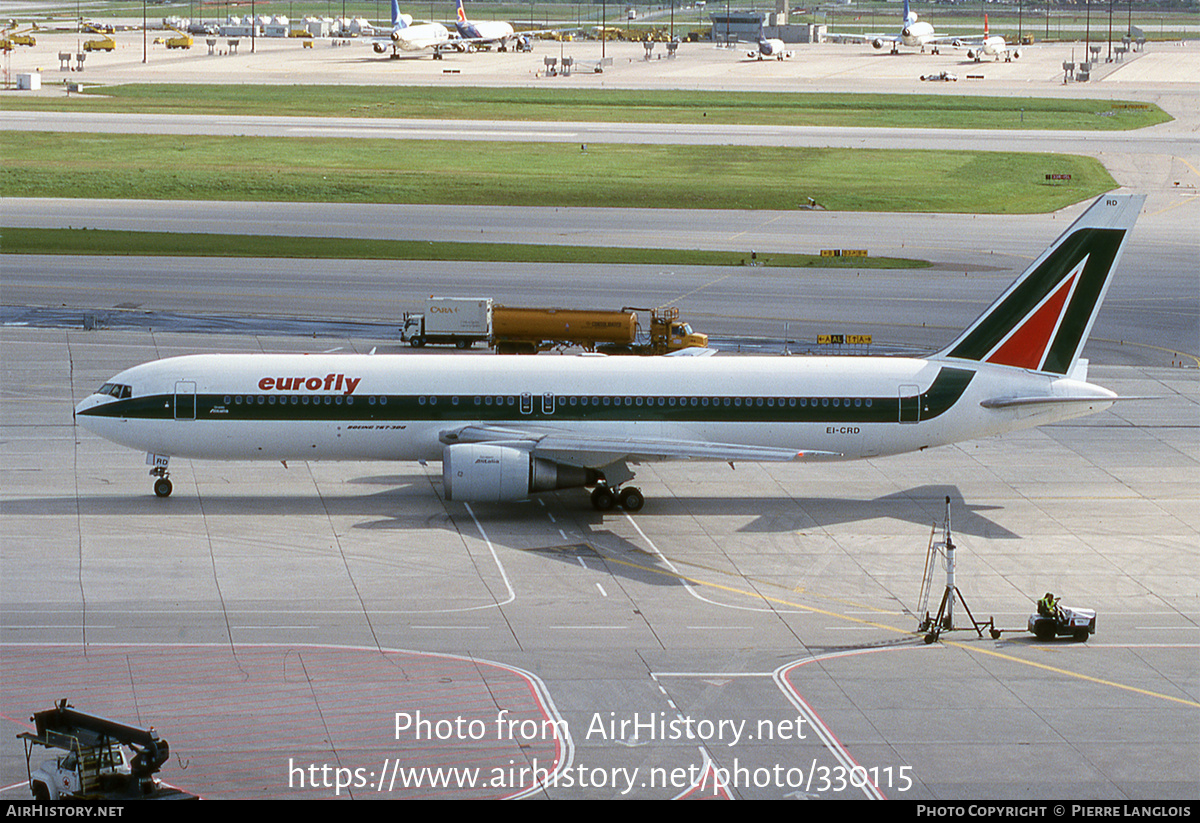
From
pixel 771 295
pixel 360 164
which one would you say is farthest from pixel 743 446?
pixel 360 164

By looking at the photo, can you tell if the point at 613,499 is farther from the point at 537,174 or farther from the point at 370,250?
the point at 537,174

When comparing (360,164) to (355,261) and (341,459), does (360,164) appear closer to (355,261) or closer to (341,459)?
(355,261)

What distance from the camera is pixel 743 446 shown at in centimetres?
4869

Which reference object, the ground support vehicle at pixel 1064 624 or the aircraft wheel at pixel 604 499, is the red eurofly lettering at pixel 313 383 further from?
the ground support vehicle at pixel 1064 624

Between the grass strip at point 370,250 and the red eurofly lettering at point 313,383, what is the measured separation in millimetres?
45438

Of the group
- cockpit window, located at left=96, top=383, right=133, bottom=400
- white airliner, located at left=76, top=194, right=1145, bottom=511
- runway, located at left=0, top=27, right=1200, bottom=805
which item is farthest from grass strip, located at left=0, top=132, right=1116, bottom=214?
cockpit window, located at left=96, top=383, right=133, bottom=400

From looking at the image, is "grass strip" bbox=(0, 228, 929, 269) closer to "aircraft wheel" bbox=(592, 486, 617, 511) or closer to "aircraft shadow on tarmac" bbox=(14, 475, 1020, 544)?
"aircraft shadow on tarmac" bbox=(14, 475, 1020, 544)

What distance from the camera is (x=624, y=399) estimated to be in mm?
49000

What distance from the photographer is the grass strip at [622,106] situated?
16412 cm

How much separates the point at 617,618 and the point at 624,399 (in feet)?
41.3

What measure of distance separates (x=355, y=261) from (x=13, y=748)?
220 ft

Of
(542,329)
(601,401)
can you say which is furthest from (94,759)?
(542,329)

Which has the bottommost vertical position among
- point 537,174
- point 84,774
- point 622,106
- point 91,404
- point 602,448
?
point 84,774

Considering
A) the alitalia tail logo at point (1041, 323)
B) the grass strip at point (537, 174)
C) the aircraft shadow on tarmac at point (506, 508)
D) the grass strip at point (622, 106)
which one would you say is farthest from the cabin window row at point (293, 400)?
the grass strip at point (622, 106)
